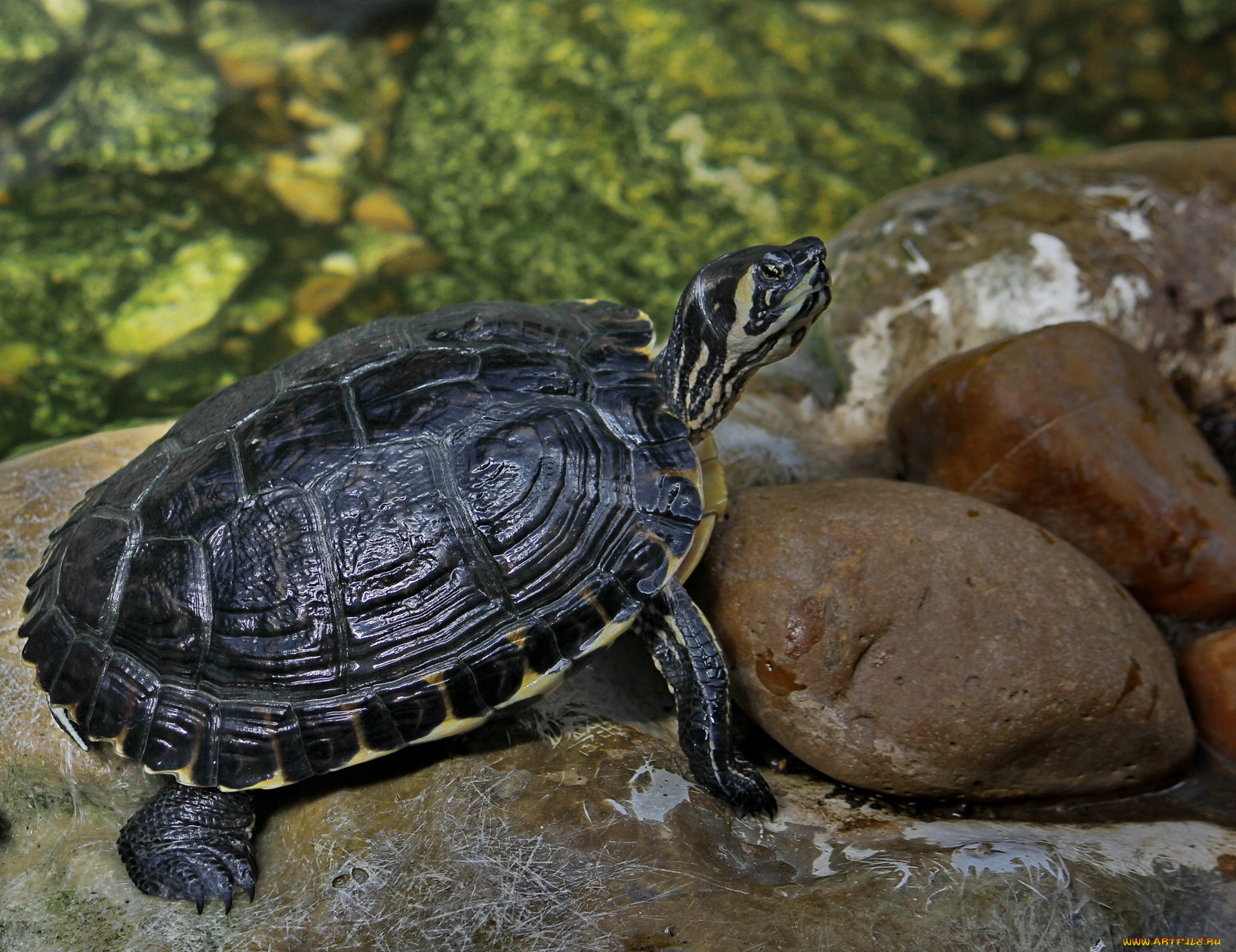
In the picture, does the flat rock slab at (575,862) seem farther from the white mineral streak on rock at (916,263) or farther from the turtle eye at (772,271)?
the white mineral streak on rock at (916,263)

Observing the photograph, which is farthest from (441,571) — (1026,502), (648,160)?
(648,160)

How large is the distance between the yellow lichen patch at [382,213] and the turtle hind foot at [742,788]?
5288 mm

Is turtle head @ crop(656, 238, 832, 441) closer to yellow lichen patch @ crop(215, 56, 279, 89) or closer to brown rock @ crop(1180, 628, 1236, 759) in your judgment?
brown rock @ crop(1180, 628, 1236, 759)

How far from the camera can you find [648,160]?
7.29m

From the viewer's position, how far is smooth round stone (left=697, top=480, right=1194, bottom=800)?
10.3ft

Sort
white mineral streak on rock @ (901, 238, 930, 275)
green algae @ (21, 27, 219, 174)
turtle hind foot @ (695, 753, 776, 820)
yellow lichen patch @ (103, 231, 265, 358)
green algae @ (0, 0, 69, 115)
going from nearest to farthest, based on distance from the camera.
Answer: turtle hind foot @ (695, 753, 776, 820)
white mineral streak on rock @ (901, 238, 930, 275)
yellow lichen patch @ (103, 231, 265, 358)
green algae @ (21, 27, 219, 174)
green algae @ (0, 0, 69, 115)

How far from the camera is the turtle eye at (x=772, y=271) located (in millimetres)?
3104

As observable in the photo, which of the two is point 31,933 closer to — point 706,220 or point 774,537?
point 774,537

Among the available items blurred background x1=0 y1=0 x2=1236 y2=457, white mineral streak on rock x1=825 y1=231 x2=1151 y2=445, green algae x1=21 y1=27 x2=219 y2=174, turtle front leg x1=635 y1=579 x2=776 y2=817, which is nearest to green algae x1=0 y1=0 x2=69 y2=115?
blurred background x1=0 y1=0 x2=1236 y2=457

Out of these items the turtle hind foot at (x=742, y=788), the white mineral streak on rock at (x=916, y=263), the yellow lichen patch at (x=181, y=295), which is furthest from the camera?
the yellow lichen patch at (x=181, y=295)

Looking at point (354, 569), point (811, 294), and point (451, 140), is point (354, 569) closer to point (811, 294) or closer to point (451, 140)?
point (811, 294)

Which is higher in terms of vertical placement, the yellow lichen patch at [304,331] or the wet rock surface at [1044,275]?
the wet rock surface at [1044,275]

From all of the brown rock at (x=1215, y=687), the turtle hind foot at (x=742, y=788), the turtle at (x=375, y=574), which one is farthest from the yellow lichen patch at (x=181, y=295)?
the brown rock at (x=1215, y=687)

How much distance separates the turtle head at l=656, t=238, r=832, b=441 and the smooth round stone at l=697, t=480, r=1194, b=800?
2.02ft
